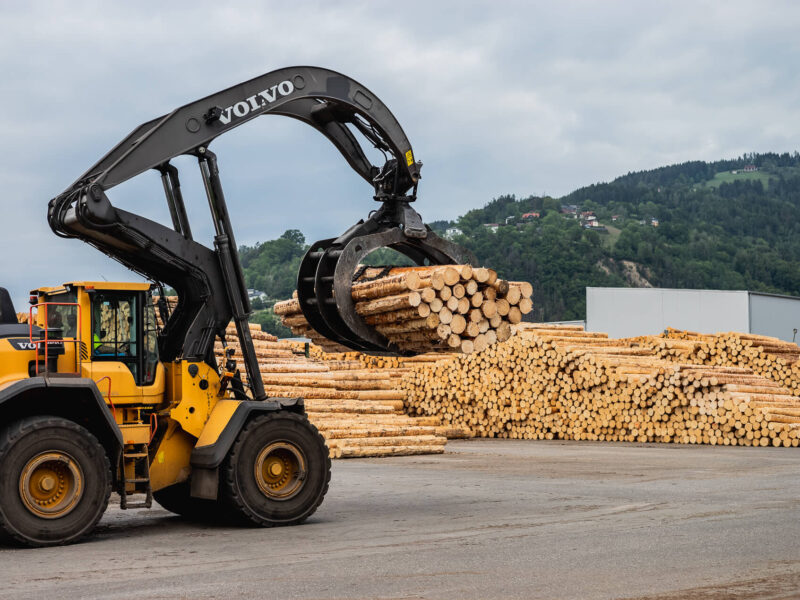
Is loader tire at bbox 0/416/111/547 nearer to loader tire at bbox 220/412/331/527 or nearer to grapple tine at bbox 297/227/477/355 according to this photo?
loader tire at bbox 220/412/331/527

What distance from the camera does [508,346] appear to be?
26984mm

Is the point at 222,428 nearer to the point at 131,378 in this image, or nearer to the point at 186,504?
the point at 131,378

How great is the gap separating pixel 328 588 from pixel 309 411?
14.8 metres

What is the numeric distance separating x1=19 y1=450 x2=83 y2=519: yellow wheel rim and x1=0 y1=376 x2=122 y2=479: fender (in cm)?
58

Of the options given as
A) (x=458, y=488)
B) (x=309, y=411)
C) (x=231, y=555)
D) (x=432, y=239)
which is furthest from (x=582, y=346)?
(x=231, y=555)

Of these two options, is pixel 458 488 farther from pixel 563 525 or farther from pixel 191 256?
pixel 191 256

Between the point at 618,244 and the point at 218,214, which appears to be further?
the point at 618,244

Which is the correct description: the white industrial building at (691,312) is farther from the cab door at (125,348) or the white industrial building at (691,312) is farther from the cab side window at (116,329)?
the cab side window at (116,329)

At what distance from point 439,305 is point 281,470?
260cm

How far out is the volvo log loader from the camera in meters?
10.1

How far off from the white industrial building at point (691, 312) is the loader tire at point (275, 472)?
29.5 m

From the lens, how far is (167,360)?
11.6 meters

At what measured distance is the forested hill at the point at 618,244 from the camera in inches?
2992

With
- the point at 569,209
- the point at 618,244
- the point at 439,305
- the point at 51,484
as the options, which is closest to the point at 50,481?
the point at 51,484
